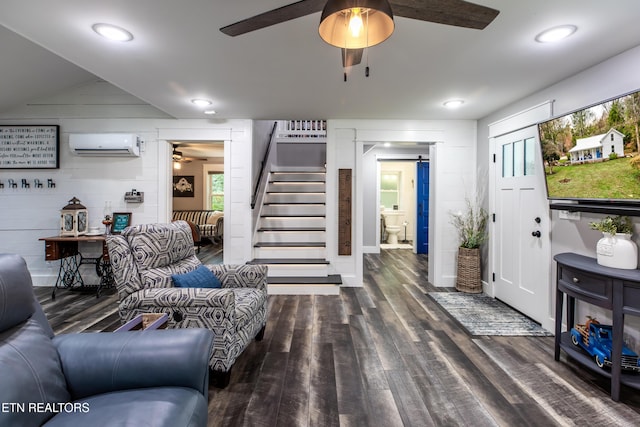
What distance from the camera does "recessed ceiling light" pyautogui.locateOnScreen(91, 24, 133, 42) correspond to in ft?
6.49

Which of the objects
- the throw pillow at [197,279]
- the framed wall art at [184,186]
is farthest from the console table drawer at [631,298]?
the framed wall art at [184,186]

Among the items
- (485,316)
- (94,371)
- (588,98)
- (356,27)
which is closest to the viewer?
(94,371)

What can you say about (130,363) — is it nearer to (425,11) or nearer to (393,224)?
(425,11)

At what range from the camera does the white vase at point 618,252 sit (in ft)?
6.65

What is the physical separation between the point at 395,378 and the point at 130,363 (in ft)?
5.39

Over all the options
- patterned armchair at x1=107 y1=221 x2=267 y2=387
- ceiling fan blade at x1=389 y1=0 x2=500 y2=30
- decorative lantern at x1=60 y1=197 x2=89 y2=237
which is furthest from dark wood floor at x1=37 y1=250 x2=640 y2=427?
ceiling fan blade at x1=389 y1=0 x2=500 y2=30

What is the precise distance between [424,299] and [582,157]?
7.18ft

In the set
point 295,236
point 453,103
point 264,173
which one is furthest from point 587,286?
point 264,173

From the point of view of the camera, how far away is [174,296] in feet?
6.63

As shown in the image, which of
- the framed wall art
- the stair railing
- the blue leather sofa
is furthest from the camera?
the framed wall art

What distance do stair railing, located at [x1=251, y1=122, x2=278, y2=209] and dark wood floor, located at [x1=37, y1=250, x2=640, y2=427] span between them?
6.52 feet

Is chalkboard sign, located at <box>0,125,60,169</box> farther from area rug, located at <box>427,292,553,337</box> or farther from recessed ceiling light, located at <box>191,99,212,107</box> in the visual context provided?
A: area rug, located at <box>427,292,553,337</box>

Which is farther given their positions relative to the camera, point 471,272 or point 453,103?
point 471,272

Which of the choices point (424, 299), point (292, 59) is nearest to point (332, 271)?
point (424, 299)
